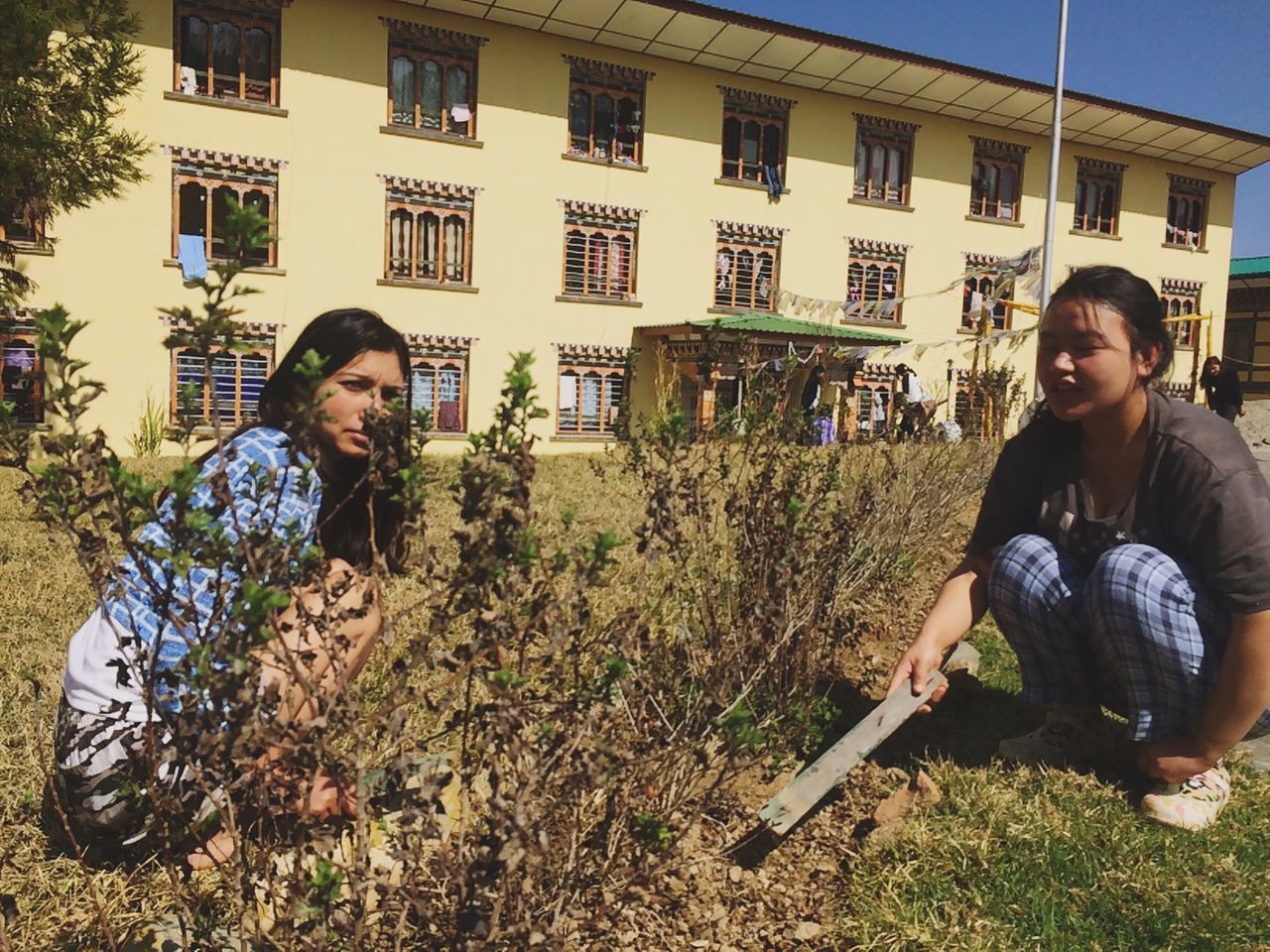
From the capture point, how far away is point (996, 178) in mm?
24203

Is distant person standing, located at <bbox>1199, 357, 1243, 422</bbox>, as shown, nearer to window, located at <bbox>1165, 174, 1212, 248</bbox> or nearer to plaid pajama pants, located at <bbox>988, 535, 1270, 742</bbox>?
window, located at <bbox>1165, 174, 1212, 248</bbox>

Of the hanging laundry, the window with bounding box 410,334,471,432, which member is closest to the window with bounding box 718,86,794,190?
the window with bounding box 410,334,471,432

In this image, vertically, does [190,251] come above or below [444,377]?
above

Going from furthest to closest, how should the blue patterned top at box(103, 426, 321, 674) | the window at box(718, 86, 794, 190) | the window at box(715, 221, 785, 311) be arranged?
the window at box(715, 221, 785, 311) → the window at box(718, 86, 794, 190) → the blue patterned top at box(103, 426, 321, 674)

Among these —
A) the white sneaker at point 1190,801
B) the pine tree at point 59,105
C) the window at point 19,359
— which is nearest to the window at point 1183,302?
the pine tree at point 59,105

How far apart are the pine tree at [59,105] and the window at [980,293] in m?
18.6

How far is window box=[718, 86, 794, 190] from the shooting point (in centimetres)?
2084

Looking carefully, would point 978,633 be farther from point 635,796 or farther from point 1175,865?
point 635,796

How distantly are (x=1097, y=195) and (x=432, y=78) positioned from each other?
17.7 meters

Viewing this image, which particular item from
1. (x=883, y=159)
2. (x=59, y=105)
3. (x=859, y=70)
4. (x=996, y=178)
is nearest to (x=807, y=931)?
(x=59, y=105)

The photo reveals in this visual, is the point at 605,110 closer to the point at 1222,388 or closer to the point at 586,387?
the point at 586,387

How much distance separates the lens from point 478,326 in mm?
18859

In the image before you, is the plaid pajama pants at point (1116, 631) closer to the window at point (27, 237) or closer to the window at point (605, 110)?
the window at point (27, 237)

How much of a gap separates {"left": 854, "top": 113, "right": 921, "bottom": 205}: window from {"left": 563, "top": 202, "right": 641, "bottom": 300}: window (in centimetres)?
595
